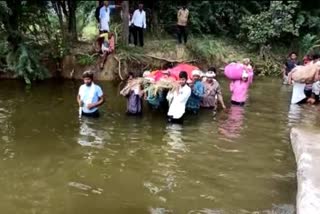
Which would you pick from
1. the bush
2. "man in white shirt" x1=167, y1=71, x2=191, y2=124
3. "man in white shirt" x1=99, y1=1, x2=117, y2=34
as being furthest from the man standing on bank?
"man in white shirt" x1=167, y1=71, x2=191, y2=124

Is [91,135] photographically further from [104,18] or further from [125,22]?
[125,22]

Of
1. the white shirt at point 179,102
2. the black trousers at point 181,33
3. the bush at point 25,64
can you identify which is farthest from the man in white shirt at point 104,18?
the white shirt at point 179,102

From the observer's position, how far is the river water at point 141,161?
763cm

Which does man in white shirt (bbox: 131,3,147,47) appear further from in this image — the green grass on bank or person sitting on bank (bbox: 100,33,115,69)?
person sitting on bank (bbox: 100,33,115,69)

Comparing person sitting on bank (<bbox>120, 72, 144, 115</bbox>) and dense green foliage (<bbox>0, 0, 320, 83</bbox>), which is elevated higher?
dense green foliage (<bbox>0, 0, 320, 83</bbox>)

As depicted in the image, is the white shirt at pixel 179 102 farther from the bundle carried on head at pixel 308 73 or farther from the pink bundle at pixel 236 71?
the bundle carried on head at pixel 308 73

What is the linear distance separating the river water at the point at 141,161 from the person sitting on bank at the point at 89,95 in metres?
0.32

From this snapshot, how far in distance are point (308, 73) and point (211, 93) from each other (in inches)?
95.9

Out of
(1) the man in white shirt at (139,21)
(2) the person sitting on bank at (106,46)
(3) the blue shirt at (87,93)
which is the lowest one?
(3) the blue shirt at (87,93)

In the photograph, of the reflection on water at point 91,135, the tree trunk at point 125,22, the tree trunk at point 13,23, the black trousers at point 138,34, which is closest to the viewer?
the reflection on water at point 91,135

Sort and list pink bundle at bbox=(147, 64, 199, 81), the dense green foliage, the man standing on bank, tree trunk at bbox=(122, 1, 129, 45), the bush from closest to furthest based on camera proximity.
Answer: pink bundle at bbox=(147, 64, 199, 81) < the bush < the dense green foliage < tree trunk at bbox=(122, 1, 129, 45) < the man standing on bank

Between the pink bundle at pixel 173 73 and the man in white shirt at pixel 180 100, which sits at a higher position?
the pink bundle at pixel 173 73

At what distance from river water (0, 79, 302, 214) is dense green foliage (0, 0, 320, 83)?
319 centimetres

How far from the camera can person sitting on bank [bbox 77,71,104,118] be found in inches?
459
